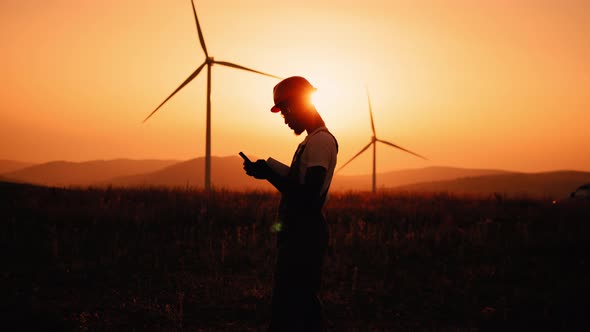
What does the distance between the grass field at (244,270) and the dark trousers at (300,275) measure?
2.28 m

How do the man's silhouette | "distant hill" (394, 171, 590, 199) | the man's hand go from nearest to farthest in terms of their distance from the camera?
the man's hand, the man's silhouette, "distant hill" (394, 171, 590, 199)

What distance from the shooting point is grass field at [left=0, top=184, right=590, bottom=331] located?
249 inches

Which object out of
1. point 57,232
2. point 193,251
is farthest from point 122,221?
point 193,251

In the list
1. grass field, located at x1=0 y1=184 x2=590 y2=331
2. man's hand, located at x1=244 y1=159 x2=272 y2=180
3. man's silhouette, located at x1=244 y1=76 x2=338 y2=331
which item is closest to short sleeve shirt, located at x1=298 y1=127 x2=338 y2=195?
man's silhouette, located at x1=244 y1=76 x2=338 y2=331

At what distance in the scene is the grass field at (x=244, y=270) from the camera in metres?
6.32

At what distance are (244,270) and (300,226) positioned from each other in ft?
17.1

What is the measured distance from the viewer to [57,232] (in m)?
10.6

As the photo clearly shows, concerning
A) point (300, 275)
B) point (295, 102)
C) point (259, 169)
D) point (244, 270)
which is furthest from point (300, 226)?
point (244, 270)

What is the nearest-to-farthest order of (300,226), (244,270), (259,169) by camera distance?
(259,169) < (300,226) < (244,270)

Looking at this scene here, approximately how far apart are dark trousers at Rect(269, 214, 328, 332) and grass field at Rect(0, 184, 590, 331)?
7.48 feet

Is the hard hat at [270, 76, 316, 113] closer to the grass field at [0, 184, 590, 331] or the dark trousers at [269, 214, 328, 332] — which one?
the dark trousers at [269, 214, 328, 332]

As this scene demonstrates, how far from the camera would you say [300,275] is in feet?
12.3

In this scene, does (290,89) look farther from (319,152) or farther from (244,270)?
(244,270)

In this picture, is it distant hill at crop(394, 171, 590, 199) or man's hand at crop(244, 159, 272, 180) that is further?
distant hill at crop(394, 171, 590, 199)
